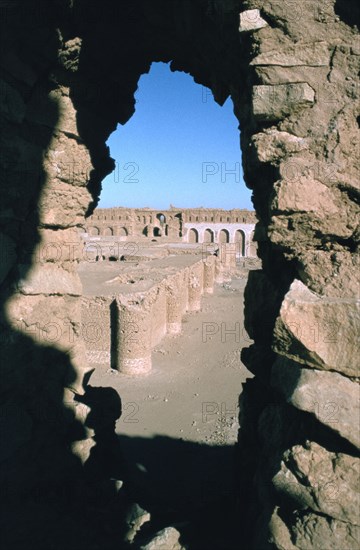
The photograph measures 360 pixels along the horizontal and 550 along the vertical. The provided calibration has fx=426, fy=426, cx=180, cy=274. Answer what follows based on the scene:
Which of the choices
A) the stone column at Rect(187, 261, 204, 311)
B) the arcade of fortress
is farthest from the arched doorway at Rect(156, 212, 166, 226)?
the stone column at Rect(187, 261, 204, 311)

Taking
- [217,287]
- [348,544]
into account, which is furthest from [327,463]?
[217,287]

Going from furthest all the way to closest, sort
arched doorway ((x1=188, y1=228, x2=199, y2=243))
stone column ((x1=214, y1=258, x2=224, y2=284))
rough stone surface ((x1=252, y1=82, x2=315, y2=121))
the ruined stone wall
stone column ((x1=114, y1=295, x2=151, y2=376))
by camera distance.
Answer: arched doorway ((x1=188, y1=228, x2=199, y2=243)), the ruined stone wall, stone column ((x1=214, y1=258, x2=224, y2=284)), stone column ((x1=114, y1=295, x2=151, y2=376)), rough stone surface ((x1=252, y1=82, x2=315, y2=121))

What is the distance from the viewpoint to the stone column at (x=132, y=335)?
1098cm

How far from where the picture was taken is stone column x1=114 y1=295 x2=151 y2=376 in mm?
10977

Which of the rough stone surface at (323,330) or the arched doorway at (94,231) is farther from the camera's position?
the arched doorway at (94,231)

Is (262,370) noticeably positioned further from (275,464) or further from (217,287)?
(217,287)

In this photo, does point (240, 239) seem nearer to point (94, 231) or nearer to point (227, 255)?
point (227, 255)

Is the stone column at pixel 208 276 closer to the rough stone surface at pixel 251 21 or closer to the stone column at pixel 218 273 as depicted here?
the stone column at pixel 218 273

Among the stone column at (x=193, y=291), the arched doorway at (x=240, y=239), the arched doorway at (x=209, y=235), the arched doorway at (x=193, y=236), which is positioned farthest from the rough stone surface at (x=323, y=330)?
the arched doorway at (x=240, y=239)

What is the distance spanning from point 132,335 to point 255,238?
8.52 meters

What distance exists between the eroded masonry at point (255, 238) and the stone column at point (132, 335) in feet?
21.2

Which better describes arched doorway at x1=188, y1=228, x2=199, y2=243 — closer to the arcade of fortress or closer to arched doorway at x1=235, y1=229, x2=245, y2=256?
the arcade of fortress

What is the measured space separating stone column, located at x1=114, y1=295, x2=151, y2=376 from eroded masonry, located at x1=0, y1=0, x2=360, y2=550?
6470mm

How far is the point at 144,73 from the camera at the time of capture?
4418 millimetres
